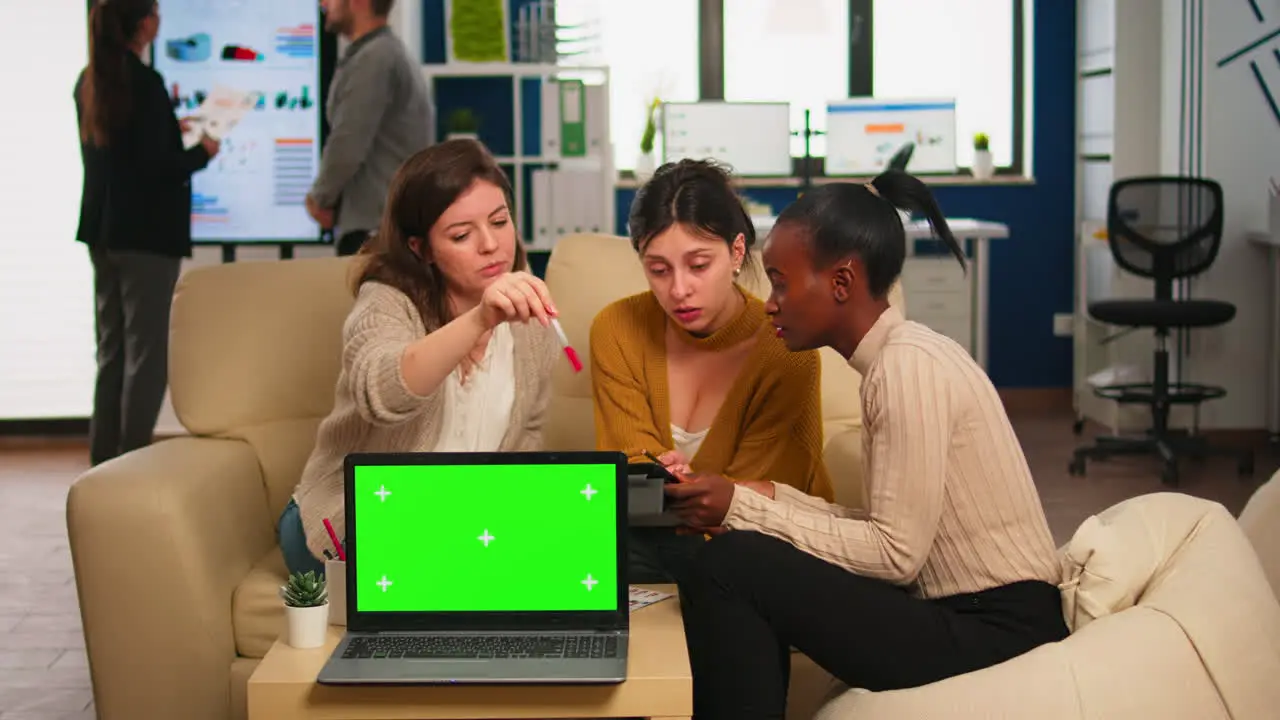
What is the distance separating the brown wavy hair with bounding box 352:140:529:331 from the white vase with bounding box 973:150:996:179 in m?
4.54

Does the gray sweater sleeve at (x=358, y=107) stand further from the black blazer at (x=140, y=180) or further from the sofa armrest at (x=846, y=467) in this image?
the sofa armrest at (x=846, y=467)

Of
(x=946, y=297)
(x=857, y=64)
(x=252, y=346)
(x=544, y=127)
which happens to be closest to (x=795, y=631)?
(x=252, y=346)

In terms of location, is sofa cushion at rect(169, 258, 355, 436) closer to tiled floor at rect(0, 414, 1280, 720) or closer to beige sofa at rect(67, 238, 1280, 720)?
beige sofa at rect(67, 238, 1280, 720)

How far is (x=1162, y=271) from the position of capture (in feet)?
17.2

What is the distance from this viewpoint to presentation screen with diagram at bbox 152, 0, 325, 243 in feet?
18.3

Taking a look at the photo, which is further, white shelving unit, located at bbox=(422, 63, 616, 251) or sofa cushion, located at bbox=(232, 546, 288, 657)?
white shelving unit, located at bbox=(422, 63, 616, 251)

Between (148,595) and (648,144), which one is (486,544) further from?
(648,144)

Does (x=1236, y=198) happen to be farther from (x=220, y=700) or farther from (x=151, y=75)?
(x=220, y=700)

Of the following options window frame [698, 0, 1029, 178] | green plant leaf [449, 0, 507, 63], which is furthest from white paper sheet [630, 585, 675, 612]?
window frame [698, 0, 1029, 178]

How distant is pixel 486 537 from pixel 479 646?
0.14 m

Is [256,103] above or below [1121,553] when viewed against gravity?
above

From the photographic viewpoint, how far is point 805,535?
181 centimetres

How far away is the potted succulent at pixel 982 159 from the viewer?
6.44 meters

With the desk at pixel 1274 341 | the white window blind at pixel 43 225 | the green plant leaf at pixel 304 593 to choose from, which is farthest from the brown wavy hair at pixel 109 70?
the desk at pixel 1274 341
